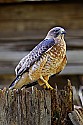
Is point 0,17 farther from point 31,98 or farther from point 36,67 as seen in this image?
point 31,98

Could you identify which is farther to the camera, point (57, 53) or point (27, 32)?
point (27, 32)

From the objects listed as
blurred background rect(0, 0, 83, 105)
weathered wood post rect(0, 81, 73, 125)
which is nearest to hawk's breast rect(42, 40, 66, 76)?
weathered wood post rect(0, 81, 73, 125)

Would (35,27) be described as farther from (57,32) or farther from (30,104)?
(30,104)

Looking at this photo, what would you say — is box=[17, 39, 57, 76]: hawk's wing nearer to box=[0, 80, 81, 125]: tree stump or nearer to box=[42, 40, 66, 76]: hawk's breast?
box=[42, 40, 66, 76]: hawk's breast

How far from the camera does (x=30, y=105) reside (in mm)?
1544

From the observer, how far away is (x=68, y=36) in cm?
377

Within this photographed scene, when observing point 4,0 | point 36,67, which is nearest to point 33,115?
point 36,67

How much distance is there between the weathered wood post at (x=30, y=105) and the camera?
1.54m

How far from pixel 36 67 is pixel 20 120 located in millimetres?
280

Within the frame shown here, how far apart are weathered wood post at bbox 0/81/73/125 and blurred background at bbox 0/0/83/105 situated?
215 cm

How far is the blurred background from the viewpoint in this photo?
12.3 ft

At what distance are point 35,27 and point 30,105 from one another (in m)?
2.26

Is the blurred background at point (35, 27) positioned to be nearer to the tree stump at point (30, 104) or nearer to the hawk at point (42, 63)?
the hawk at point (42, 63)

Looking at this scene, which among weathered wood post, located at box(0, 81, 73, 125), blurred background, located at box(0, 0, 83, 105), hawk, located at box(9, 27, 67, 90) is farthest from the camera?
blurred background, located at box(0, 0, 83, 105)
